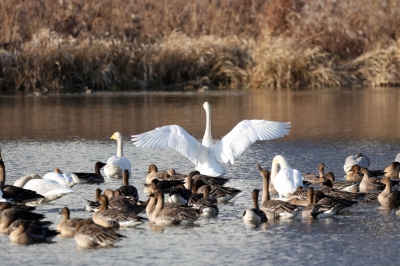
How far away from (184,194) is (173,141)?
1.92 metres

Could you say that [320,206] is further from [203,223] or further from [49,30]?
[49,30]

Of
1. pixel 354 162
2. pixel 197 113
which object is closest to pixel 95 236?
pixel 354 162

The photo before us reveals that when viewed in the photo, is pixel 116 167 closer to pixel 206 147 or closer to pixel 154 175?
pixel 154 175

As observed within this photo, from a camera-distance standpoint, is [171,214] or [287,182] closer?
[171,214]

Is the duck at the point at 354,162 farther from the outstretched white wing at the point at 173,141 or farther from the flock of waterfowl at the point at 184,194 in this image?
the outstretched white wing at the point at 173,141

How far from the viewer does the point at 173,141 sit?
468 inches

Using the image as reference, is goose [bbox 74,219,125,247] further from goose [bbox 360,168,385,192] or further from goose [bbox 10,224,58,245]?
goose [bbox 360,168,385,192]

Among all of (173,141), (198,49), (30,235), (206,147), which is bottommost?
(30,235)

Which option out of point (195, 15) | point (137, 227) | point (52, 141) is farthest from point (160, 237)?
point (195, 15)

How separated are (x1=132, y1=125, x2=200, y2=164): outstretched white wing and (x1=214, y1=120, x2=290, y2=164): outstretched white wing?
1.14 ft

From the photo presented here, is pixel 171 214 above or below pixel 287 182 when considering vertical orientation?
below

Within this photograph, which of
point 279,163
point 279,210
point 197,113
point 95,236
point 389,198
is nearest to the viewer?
point 95,236

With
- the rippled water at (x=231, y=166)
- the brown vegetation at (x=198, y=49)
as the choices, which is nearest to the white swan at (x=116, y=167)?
the rippled water at (x=231, y=166)

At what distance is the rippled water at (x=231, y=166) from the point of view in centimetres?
793
